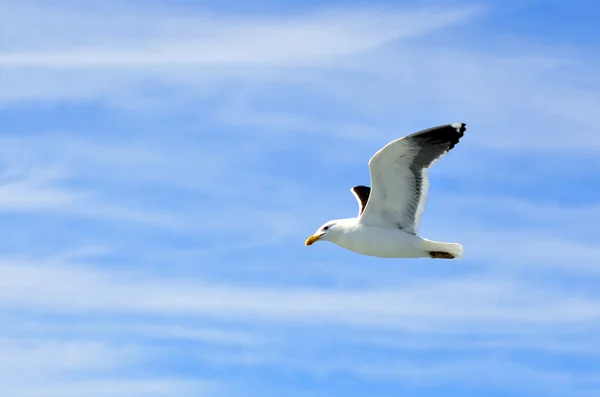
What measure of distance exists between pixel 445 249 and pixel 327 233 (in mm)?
3092

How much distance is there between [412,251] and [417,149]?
2759 millimetres

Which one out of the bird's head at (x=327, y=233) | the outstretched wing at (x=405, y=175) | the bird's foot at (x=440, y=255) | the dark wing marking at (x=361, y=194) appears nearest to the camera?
the outstretched wing at (x=405, y=175)

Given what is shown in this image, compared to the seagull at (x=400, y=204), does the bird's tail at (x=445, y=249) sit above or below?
below

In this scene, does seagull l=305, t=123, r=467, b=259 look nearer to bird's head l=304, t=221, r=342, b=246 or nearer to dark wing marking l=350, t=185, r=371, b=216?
bird's head l=304, t=221, r=342, b=246

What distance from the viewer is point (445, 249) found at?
1185 inches

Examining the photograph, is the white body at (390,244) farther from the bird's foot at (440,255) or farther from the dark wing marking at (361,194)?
the dark wing marking at (361,194)

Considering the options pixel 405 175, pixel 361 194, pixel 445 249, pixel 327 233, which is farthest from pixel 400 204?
pixel 361 194

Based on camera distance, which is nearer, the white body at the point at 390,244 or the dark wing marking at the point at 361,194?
the white body at the point at 390,244

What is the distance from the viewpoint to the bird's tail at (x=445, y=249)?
1182 inches

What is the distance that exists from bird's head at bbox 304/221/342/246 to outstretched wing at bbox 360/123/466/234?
893mm

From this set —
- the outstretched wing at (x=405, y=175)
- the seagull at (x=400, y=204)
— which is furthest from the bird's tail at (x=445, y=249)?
the outstretched wing at (x=405, y=175)

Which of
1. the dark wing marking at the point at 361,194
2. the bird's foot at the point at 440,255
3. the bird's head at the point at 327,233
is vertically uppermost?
the dark wing marking at the point at 361,194

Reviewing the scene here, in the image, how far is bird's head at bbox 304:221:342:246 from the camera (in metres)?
31.0

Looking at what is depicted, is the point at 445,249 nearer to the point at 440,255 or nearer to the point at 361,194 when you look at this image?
the point at 440,255
